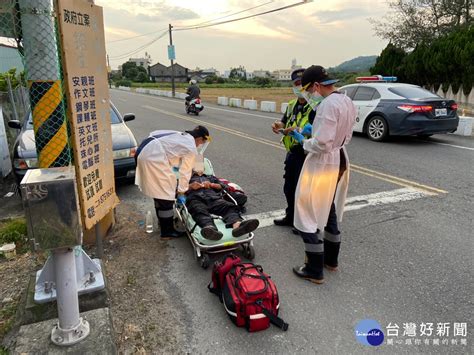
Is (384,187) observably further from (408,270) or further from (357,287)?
(357,287)

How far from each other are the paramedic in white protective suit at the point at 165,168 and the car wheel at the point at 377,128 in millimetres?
7079

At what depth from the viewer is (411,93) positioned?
9.84 metres

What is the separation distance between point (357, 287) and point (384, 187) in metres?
3.11

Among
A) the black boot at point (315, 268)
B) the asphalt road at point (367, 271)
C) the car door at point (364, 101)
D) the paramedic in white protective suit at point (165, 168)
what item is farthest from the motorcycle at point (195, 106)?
the black boot at point (315, 268)

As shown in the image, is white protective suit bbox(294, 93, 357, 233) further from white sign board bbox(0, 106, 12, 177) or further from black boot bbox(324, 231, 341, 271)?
white sign board bbox(0, 106, 12, 177)

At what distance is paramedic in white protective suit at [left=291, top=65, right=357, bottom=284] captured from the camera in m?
3.20

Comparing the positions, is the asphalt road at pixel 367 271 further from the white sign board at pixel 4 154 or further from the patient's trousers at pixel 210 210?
the white sign board at pixel 4 154

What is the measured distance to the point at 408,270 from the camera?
3.72 metres

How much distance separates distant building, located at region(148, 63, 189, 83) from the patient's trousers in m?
99.6

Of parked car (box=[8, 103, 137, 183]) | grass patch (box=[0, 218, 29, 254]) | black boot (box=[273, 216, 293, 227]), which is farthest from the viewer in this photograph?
parked car (box=[8, 103, 137, 183])

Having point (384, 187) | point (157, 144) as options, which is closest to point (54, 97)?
point (157, 144)

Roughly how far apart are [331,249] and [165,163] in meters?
2.03

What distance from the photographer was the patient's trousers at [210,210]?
13.1 ft

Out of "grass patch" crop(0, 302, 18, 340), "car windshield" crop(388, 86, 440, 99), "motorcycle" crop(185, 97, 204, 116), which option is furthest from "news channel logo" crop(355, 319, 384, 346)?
"motorcycle" crop(185, 97, 204, 116)
